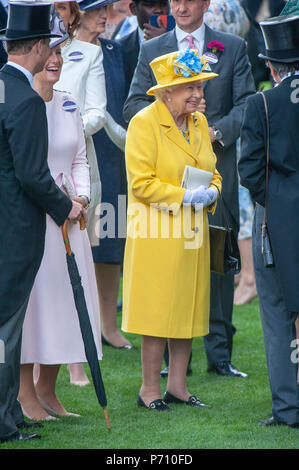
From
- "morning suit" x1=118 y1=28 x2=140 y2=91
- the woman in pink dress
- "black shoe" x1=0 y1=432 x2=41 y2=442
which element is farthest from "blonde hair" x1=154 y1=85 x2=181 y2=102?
"black shoe" x1=0 y1=432 x2=41 y2=442

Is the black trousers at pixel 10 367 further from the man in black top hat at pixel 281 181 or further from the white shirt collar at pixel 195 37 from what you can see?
the white shirt collar at pixel 195 37

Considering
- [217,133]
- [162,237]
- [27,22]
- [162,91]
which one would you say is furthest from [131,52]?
[27,22]

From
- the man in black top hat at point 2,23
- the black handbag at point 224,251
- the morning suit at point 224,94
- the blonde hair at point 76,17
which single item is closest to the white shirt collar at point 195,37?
the morning suit at point 224,94

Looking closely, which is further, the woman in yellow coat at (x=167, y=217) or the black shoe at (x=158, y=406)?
the black shoe at (x=158, y=406)

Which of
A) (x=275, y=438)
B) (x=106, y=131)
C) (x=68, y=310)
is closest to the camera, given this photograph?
(x=275, y=438)

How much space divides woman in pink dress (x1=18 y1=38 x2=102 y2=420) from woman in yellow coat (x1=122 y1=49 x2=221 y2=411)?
0.29 metres

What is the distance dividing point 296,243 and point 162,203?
0.84m

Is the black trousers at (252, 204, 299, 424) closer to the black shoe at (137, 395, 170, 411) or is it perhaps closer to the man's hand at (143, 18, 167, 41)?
the black shoe at (137, 395, 170, 411)

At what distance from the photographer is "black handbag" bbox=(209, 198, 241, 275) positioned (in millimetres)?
5773

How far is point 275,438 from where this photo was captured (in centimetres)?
509

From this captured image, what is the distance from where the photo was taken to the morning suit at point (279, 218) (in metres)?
5.08

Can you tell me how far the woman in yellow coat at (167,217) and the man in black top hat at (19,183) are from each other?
792 mm
